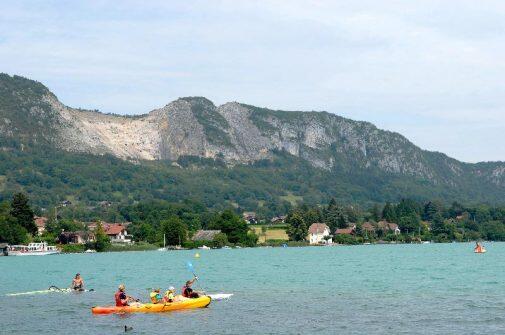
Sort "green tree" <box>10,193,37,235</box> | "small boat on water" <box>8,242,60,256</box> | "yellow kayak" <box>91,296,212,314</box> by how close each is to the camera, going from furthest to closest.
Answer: "green tree" <box>10,193,37,235</box> → "small boat on water" <box>8,242,60,256</box> → "yellow kayak" <box>91,296,212,314</box>

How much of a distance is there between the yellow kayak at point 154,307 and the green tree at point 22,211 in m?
135

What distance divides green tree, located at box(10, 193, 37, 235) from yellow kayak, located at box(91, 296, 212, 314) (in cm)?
13471

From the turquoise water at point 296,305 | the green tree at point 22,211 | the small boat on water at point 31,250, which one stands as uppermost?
the green tree at point 22,211

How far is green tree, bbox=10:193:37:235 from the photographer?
620 feet

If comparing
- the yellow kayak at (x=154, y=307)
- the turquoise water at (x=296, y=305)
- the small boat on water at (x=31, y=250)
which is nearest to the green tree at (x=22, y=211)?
the small boat on water at (x=31, y=250)

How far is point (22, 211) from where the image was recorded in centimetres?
19175

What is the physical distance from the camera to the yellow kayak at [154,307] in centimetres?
6028

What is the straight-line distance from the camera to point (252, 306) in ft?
206

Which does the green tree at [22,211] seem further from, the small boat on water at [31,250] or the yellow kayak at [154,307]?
the yellow kayak at [154,307]

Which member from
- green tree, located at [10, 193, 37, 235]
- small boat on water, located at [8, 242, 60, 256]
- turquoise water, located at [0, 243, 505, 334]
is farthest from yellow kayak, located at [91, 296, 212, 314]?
green tree, located at [10, 193, 37, 235]

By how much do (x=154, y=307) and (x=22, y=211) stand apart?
13853 cm

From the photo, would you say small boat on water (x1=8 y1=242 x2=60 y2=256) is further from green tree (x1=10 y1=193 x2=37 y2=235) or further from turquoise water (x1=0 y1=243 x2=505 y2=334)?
turquoise water (x1=0 y1=243 x2=505 y2=334)

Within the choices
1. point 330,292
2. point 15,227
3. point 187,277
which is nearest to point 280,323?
point 330,292

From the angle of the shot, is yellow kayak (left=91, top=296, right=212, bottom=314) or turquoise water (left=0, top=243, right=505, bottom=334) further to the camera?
yellow kayak (left=91, top=296, right=212, bottom=314)
